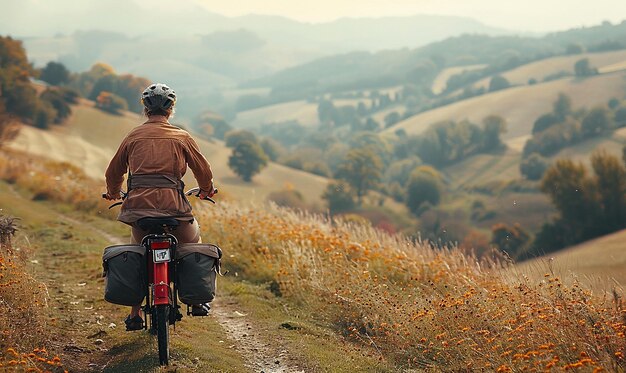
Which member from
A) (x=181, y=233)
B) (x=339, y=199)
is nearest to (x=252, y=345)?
(x=181, y=233)

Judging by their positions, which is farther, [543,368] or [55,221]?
[55,221]

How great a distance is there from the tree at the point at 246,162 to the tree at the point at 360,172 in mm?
15608

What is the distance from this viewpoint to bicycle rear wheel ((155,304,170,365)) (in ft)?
19.9

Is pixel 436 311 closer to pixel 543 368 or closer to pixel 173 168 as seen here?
pixel 543 368

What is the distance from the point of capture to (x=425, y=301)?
8.73 meters

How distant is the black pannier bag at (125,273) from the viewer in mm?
6168

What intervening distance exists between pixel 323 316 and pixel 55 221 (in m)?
10.7

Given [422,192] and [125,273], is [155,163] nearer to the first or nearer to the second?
[125,273]

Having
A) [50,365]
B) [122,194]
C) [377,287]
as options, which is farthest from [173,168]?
[377,287]

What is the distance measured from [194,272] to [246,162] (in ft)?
354

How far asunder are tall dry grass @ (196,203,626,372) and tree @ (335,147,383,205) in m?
104

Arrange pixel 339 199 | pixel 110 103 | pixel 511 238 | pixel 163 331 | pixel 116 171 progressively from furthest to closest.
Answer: pixel 110 103, pixel 339 199, pixel 511 238, pixel 116 171, pixel 163 331

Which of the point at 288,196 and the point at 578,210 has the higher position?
the point at 578,210

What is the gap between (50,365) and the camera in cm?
618
